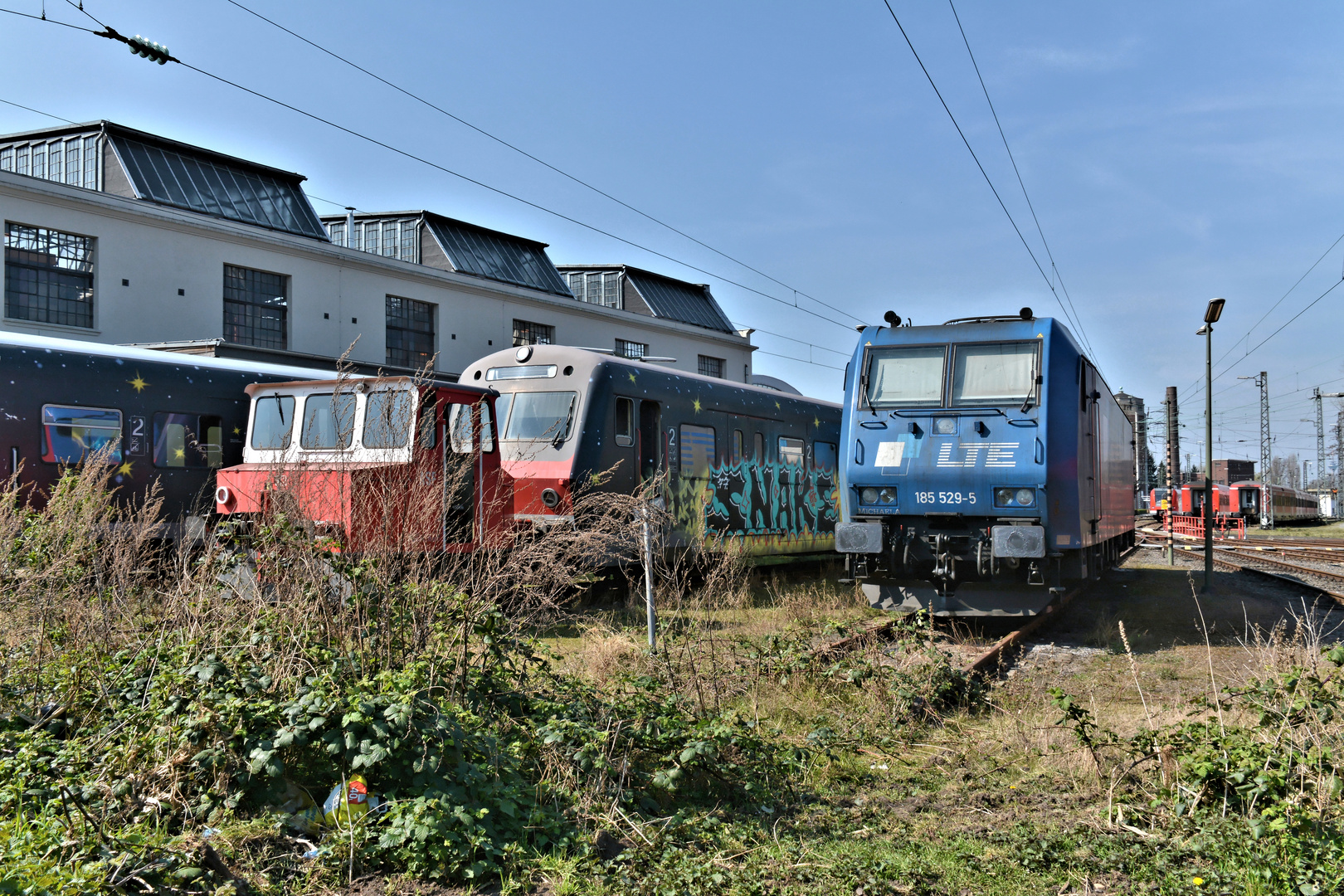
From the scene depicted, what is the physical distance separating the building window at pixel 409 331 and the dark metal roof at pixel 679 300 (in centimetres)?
1217

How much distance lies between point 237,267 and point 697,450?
54.5 ft

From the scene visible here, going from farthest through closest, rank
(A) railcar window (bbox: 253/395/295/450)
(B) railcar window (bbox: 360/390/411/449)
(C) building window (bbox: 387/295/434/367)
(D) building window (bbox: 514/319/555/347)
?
(D) building window (bbox: 514/319/555/347), (C) building window (bbox: 387/295/434/367), (A) railcar window (bbox: 253/395/295/450), (B) railcar window (bbox: 360/390/411/449)

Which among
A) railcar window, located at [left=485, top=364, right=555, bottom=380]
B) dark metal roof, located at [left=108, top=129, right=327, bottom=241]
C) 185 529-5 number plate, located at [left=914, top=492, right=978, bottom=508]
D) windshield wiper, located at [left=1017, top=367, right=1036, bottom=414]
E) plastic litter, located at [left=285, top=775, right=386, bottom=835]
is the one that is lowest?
plastic litter, located at [left=285, top=775, right=386, bottom=835]

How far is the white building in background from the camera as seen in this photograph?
71.7ft

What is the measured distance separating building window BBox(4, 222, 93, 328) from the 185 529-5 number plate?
1984cm

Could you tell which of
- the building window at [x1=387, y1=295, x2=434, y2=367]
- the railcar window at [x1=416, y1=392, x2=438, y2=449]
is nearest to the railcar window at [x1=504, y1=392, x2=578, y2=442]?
the railcar window at [x1=416, y1=392, x2=438, y2=449]

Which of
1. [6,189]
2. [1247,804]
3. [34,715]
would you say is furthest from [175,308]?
[1247,804]

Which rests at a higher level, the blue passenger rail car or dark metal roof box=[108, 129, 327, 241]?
dark metal roof box=[108, 129, 327, 241]

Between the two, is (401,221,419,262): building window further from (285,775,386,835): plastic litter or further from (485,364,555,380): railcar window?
(285,775,386,835): plastic litter

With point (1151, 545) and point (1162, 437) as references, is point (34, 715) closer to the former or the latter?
point (1151, 545)

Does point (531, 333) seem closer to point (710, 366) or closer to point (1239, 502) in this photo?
point (710, 366)

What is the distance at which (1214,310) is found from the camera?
49.0ft

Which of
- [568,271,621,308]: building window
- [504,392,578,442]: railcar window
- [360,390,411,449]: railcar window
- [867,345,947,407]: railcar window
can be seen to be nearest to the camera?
[360,390,411,449]: railcar window

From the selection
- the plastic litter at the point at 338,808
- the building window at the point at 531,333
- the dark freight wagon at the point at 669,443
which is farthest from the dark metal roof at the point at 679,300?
the plastic litter at the point at 338,808
